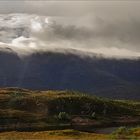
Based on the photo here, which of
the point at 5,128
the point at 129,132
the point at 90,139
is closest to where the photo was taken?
the point at 90,139

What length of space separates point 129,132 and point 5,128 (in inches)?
2779

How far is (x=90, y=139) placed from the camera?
125m

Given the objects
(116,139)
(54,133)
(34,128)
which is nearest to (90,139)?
(116,139)

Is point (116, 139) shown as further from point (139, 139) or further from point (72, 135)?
point (72, 135)

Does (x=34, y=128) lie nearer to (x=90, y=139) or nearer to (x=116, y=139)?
(x=90, y=139)

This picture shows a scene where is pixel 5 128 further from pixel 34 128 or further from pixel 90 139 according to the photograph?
pixel 90 139

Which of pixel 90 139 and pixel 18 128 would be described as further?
pixel 18 128

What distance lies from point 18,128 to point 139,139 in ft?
325

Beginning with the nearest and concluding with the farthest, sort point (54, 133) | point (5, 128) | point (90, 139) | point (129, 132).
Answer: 1. point (90, 139)
2. point (129, 132)
3. point (54, 133)
4. point (5, 128)

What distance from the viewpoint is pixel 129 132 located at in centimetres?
14200

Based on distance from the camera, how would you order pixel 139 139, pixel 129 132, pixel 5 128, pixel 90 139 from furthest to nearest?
1. pixel 5 128
2. pixel 129 132
3. pixel 90 139
4. pixel 139 139

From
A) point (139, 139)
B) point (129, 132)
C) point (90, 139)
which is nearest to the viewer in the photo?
point (139, 139)

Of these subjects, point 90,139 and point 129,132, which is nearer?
point 90,139

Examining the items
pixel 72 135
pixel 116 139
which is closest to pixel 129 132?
pixel 72 135
